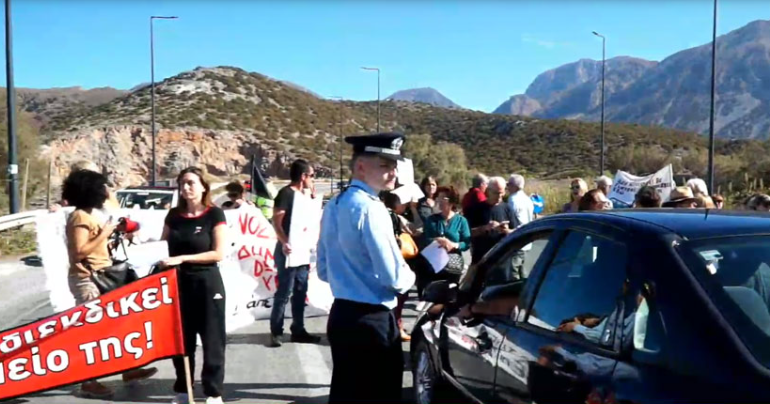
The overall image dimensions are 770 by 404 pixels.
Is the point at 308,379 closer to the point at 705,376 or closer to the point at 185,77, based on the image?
the point at 705,376

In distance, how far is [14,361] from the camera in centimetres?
475

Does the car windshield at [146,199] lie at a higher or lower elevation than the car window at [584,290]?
lower

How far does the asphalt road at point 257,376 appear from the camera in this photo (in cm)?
578

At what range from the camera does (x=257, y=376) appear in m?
6.39

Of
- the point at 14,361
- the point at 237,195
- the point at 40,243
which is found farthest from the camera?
the point at 237,195

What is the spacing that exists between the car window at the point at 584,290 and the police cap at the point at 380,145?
86 cm

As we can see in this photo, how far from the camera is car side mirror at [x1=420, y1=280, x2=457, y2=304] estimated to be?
13.5 ft

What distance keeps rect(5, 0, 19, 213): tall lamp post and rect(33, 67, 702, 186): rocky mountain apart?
3010 centimetres

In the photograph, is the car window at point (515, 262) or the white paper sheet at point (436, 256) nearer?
the car window at point (515, 262)

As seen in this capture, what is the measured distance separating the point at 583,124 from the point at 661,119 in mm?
135234

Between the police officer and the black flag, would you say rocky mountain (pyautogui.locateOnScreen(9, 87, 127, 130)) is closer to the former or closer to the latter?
the black flag

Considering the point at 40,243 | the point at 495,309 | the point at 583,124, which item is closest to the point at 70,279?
the point at 40,243

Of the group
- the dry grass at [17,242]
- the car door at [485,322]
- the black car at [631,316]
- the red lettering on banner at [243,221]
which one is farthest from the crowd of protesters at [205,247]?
the dry grass at [17,242]

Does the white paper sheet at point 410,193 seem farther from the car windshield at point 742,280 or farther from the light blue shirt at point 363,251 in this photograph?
the car windshield at point 742,280
